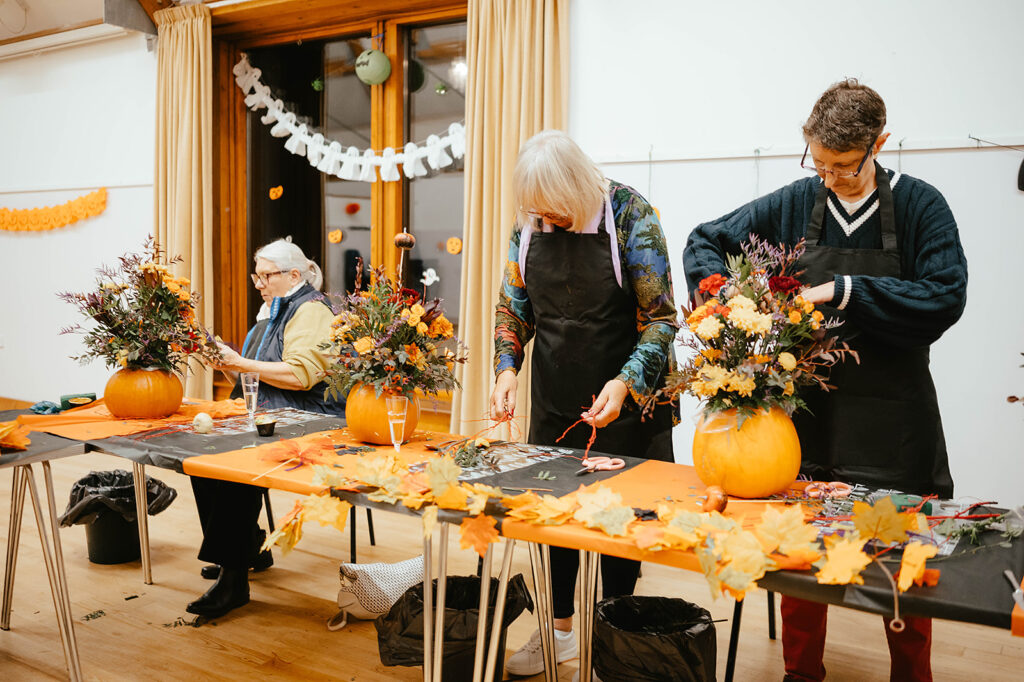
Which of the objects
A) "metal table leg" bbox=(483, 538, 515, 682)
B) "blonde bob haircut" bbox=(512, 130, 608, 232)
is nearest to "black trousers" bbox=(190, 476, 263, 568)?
"metal table leg" bbox=(483, 538, 515, 682)

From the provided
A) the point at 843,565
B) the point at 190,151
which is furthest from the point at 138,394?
the point at 190,151

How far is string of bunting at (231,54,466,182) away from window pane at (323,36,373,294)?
0.24ft

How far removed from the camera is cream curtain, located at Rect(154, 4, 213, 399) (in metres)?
5.04

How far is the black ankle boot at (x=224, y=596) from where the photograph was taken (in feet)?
8.51

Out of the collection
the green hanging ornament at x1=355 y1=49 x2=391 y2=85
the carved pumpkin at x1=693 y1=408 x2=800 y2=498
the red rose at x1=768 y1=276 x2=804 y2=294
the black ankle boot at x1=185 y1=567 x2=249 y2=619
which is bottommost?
the black ankle boot at x1=185 y1=567 x2=249 y2=619

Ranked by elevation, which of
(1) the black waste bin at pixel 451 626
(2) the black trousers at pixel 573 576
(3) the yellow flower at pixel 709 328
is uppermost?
(3) the yellow flower at pixel 709 328

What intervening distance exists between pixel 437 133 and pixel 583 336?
9.33ft

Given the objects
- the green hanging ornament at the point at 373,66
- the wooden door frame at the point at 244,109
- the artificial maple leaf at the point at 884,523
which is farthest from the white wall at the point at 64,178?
the artificial maple leaf at the point at 884,523

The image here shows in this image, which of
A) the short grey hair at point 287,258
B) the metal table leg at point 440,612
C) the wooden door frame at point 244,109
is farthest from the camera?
the wooden door frame at point 244,109

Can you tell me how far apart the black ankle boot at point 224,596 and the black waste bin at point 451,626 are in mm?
784

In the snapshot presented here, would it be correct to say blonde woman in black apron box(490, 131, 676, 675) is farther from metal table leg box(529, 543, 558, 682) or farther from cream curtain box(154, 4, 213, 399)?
cream curtain box(154, 4, 213, 399)

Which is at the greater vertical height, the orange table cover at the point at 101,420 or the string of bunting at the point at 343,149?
the string of bunting at the point at 343,149

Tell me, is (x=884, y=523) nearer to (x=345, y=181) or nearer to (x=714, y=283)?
(x=714, y=283)

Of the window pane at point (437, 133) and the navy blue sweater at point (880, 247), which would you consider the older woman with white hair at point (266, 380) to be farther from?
the window pane at point (437, 133)
